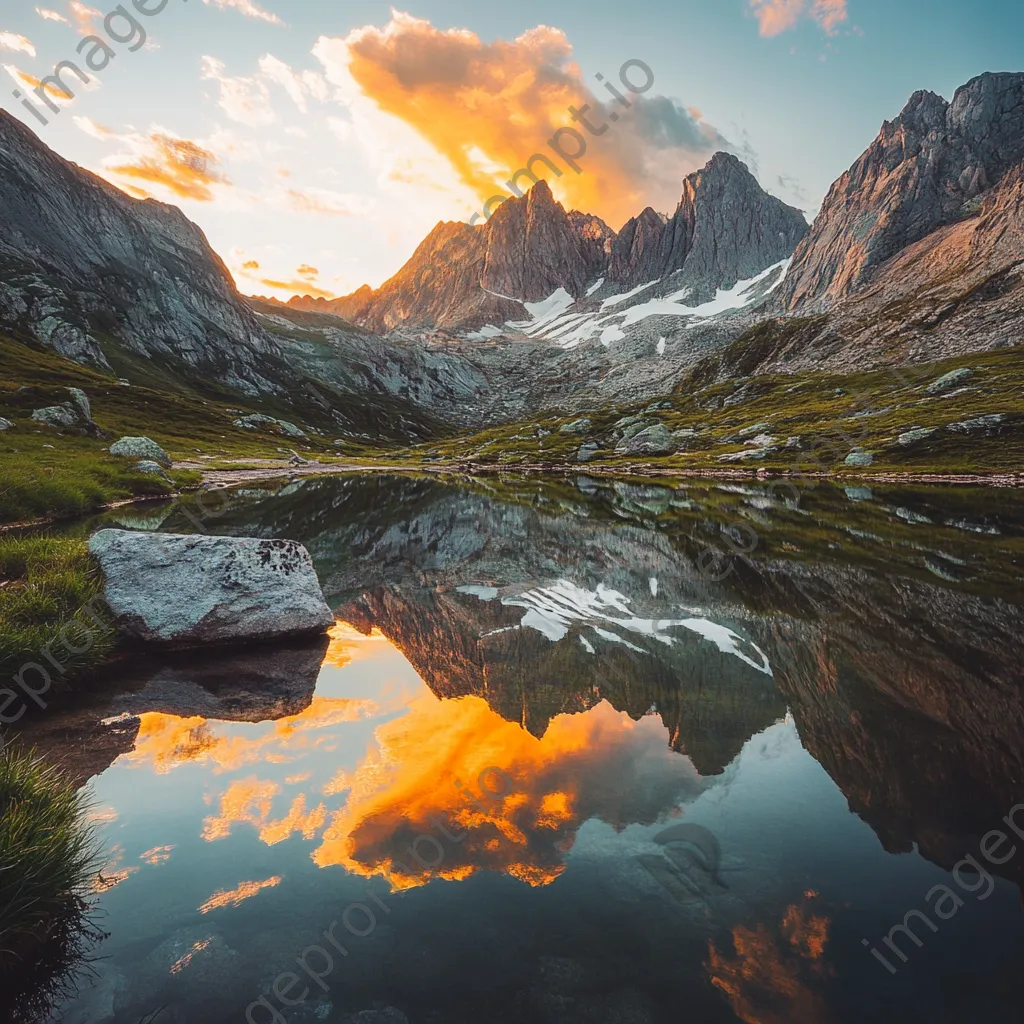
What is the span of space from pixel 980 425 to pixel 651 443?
→ 6953 centimetres

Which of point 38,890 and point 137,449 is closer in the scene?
point 38,890

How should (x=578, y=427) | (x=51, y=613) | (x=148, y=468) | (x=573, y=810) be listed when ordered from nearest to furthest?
(x=573, y=810), (x=51, y=613), (x=148, y=468), (x=578, y=427)

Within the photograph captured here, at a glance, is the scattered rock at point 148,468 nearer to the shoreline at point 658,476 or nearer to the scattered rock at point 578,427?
the shoreline at point 658,476

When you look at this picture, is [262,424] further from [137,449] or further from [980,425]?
[980,425]

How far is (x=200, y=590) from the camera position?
15703 mm

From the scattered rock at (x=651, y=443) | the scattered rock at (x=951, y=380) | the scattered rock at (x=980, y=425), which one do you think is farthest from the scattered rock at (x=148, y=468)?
the scattered rock at (x=951, y=380)

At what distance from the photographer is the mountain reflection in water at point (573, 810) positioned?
229 inches

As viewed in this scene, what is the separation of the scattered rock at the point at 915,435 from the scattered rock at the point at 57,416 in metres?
124

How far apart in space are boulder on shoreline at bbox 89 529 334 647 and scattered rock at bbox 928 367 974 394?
14180 cm

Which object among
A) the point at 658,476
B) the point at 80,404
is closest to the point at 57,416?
the point at 80,404

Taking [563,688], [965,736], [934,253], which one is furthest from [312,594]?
[934,253]

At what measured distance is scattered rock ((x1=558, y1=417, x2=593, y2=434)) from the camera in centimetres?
18712

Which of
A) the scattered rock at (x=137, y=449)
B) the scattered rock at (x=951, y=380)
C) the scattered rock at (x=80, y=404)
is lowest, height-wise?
the scattered rock at (x=137, y=449)

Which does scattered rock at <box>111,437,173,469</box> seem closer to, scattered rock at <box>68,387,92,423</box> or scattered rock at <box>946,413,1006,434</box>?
scattered rock at <box>68,387,92,423</box>
